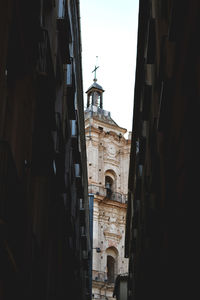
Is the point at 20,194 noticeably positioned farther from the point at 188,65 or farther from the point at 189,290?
the point at 189,290

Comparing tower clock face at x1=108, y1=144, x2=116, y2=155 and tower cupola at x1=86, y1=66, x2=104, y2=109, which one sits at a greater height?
tower cupola at x1=86, y1=66, x2=104, y2=109

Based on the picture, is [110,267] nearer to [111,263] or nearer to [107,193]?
[111,263]

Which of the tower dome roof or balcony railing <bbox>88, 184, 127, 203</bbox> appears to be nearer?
balcony railing <bbox>88, 184, 127, 203</bbox>

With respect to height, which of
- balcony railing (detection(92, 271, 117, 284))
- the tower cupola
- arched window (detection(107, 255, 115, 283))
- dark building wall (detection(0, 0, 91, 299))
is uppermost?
the tower cupola

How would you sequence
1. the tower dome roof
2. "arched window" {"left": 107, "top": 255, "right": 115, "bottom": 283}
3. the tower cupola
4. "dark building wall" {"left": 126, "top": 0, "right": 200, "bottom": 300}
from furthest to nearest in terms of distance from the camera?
1. the tower dome roof
2. the tower cupola
3. "arched window" {"left": 107, "top": 255, "right": 115, "bottom": 283}
4. "dark building wall" {"left": 126, "top": 0, "right": 200, "bottom": 300}

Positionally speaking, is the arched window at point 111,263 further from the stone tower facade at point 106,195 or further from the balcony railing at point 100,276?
the balcony railing at point 100,276

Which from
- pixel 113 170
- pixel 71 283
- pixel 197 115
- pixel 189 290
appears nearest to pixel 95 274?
pixel 113 170

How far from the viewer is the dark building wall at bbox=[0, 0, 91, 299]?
6.35 metres

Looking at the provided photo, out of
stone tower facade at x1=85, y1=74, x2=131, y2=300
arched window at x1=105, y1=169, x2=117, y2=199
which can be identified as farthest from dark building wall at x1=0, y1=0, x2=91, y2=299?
arched window at x1=105, y1=169, x2=117, y2=199

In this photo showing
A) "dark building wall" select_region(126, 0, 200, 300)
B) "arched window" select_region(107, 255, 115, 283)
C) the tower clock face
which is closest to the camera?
"dark building wall" select_region(126, 0, 200, 300)

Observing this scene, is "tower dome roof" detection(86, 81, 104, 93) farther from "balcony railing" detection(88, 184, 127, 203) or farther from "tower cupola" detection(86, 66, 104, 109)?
"balcony railing" detection(88, 184, 127, 203)

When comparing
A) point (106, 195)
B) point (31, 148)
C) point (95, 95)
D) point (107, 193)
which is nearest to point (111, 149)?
point (107, 193)

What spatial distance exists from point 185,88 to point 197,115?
0.92 meters

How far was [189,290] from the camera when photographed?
9367mm
